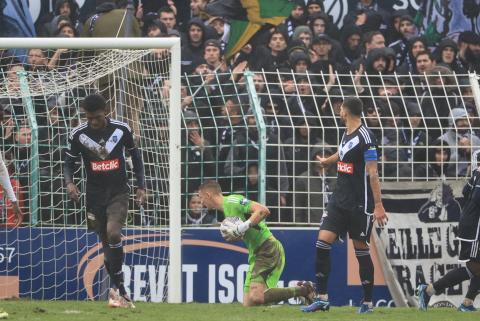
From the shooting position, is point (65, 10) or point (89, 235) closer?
point (89, 235)

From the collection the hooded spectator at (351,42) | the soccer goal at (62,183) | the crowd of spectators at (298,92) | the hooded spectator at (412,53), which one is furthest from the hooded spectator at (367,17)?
the soccer goal at (62,183)

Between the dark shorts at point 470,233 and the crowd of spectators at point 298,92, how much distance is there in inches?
69.4

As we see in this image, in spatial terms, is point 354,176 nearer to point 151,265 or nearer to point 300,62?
point 151,265

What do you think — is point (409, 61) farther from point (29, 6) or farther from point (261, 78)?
point (29, 6)

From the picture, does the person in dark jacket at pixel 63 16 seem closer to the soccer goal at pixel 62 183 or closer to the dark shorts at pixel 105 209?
the soccer goal at pixel 62 183

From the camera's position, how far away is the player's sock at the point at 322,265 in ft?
37.4

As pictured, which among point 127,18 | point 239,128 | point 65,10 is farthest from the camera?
point 65,10

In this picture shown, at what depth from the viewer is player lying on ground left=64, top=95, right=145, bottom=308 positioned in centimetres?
1170

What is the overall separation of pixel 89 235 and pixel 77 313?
9.92ft

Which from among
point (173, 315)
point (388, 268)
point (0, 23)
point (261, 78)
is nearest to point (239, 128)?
point (261, 78)

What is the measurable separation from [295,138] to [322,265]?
104 inches

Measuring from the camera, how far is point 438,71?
49.9ft

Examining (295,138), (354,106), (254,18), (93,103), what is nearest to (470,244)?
(354,106)

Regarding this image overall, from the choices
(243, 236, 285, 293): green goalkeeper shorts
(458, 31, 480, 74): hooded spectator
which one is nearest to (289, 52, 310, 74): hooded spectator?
(458, 31, 480, 74): hooded spectator
